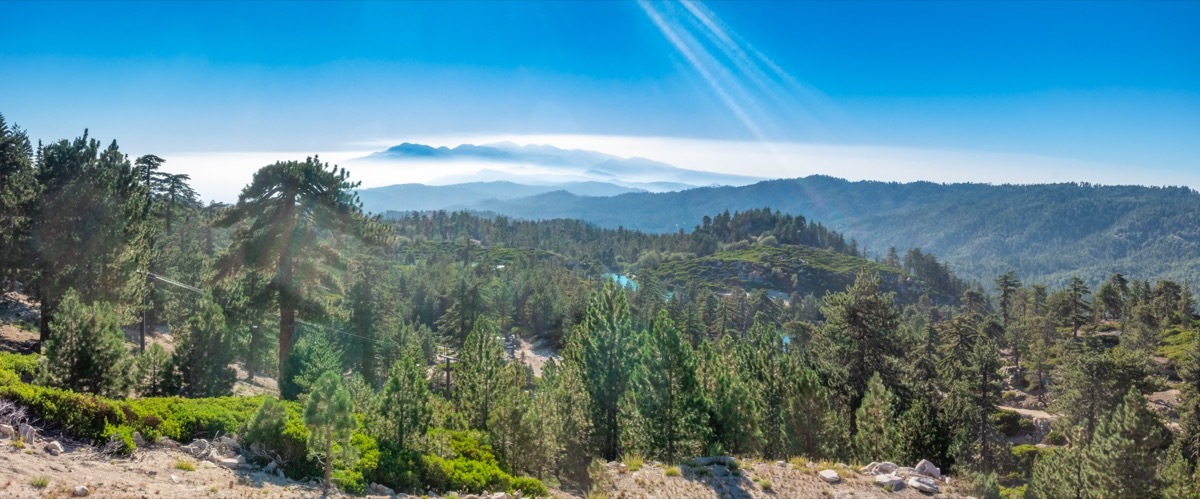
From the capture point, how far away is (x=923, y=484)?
57.9 feet

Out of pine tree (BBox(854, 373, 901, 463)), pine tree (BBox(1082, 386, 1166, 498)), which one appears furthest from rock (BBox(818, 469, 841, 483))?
pine tree (BBox(1082, 386, 1166, 498))

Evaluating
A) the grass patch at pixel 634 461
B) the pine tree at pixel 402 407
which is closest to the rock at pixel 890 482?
the grass patch at pixel 634 461

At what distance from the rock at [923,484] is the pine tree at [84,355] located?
23966 mm

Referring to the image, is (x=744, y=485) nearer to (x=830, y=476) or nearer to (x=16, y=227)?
(x=830, y=476)

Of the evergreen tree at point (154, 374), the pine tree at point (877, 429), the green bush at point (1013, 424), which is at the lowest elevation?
the green bush at point (1013, 424)

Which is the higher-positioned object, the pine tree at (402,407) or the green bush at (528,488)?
the pine tree at (402,407)

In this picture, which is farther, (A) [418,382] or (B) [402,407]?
(A) [418,382]

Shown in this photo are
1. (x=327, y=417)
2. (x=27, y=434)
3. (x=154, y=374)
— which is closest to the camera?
(x=27, y=434)

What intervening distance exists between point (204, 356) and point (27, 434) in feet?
32.0

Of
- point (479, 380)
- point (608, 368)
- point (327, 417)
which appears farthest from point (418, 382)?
point (608, 368)

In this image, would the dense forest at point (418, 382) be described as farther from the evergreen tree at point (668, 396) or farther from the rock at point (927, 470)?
the rock at point (927, 470)

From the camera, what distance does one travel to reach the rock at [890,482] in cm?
1756

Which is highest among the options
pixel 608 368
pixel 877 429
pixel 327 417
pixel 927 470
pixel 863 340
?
pixel 327 417

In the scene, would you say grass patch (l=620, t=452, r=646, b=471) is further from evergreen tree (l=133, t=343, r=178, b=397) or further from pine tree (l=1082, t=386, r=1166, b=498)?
evergreen tree (l=133, t=343, r=178, b=397)
